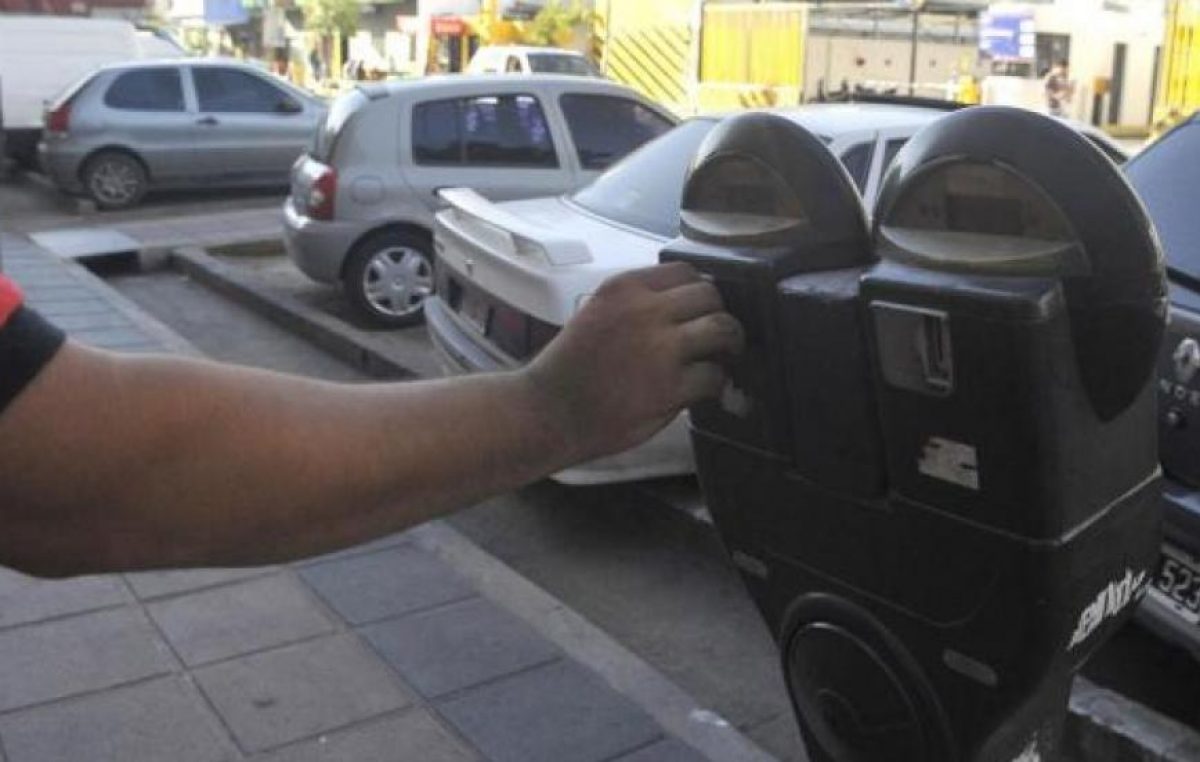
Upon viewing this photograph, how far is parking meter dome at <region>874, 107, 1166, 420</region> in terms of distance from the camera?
1.29m

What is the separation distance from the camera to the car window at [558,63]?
24.1 metres

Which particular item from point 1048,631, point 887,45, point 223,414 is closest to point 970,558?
point 1048,631

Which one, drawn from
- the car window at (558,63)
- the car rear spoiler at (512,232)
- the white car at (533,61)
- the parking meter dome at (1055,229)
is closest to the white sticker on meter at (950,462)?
the parking meter dome at (1055,229)

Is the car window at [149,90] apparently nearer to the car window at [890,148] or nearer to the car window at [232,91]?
the car window at [232,91]

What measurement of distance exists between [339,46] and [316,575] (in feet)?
145

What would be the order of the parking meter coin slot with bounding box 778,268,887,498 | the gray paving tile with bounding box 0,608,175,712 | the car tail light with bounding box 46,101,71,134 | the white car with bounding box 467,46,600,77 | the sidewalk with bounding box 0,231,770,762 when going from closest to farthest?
the parking meter coin slot with bounding box 778,268,887,498 < the sidewalk with bounding box 0,231,770,762 < the gray paving tile with bounding box 0,608,175,712 < the car tail light with bounding box 46,101,71,134 < the white car with bounding box 467,46,600,77

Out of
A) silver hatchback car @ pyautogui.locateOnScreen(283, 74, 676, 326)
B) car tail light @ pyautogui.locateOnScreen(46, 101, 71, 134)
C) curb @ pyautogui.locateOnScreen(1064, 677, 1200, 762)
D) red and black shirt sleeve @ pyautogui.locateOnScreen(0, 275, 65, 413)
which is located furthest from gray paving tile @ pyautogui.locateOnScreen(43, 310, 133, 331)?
car tail light @ pyautogui.locateOnScreen(46, 101, 71, 134)

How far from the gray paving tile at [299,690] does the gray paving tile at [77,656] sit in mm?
201

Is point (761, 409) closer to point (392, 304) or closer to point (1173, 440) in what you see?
point (1173, 440)

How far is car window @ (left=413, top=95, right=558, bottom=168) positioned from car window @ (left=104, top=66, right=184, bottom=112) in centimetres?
719

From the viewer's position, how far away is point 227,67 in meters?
14.7

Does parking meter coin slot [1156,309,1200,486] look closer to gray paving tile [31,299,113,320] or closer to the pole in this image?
gray paving tile [31,299,113,320]

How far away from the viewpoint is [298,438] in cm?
130

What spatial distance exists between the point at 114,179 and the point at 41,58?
403cm
